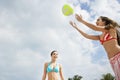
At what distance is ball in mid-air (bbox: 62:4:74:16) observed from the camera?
8.46 metres

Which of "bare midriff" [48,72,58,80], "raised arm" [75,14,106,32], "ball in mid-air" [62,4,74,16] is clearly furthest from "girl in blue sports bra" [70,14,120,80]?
"bare midriff" [48,72,58,80]

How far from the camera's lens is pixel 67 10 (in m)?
8.55

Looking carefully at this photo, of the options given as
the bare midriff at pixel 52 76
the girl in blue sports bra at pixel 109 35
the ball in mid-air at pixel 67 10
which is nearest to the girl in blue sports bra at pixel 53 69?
the bare midriff at pixel 52 76

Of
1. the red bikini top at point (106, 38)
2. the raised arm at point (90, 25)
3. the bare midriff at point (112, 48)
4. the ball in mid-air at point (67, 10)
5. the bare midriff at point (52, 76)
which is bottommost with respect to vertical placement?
the bare midriff at point (112, 48)

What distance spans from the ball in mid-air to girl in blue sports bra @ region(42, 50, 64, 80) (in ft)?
12.0

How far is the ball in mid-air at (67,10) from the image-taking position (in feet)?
27.8

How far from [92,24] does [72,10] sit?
151 cm

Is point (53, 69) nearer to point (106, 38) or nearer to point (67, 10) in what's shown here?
point (67, 10)

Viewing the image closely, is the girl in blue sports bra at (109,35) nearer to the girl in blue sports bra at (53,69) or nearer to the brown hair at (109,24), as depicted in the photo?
the brown hair at (109,24)

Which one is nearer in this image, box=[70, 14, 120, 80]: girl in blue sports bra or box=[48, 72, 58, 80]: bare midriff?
box=[70, 14, 120, 80]: girl in blue sports bra

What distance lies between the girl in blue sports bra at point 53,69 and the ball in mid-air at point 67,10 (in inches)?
144

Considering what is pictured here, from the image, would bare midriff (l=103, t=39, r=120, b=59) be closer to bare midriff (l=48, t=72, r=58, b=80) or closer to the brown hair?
the brown hair

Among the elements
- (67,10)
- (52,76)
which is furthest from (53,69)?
(67,10)

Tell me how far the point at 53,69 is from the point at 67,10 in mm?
4061
